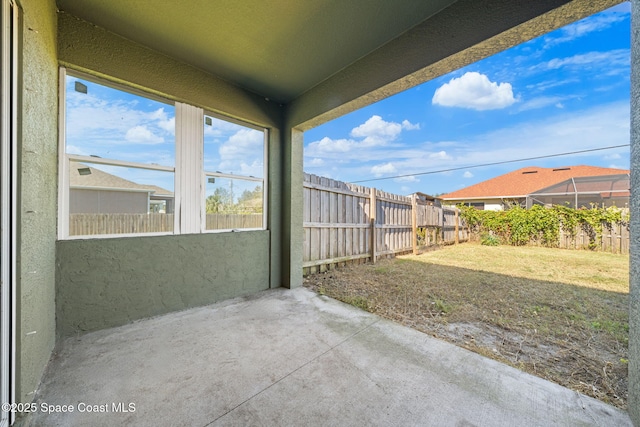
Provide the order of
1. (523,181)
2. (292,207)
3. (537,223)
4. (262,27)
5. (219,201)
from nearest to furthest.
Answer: (262,27) < (219,201) < (292,207) < (537,223) < (523,181)

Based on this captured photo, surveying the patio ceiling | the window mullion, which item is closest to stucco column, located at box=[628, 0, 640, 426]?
the patio ceiling

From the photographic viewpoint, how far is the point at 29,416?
1266 mm

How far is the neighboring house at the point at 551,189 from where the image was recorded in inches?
363

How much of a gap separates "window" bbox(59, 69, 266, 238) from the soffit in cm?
61

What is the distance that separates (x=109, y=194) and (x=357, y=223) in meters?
4.41

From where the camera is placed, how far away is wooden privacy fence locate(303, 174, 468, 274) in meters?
4.56

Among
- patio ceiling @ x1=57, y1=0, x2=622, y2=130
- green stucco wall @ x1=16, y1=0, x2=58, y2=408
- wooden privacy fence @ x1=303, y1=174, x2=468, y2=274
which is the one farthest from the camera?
wooden privacy fence @ x1=303, y1=174, x2=468, y2=274

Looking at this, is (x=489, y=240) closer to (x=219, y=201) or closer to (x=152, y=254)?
(x=219, y=201)

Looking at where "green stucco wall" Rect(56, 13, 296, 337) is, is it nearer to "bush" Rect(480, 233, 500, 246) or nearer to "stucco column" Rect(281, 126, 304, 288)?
"stucco column" Rect(281, 126, 304, 288)

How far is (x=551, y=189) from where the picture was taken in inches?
438

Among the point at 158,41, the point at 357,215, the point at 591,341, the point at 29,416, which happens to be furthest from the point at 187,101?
the point at 591,341

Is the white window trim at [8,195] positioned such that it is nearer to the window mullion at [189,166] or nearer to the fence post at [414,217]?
the window mullion at [189,166]

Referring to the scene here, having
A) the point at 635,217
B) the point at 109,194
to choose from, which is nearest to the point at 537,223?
the point at 635,217

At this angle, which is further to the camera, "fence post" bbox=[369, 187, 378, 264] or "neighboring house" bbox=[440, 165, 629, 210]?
"neighboring house" bbox=[440, 165, 629, 210]
